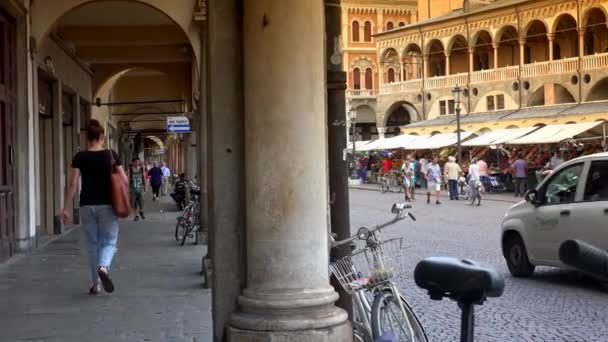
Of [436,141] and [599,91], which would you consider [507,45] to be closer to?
[599,91]

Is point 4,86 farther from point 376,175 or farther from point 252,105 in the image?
point 376,175

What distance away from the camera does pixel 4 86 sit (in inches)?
477

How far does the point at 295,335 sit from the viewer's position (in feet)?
15.6

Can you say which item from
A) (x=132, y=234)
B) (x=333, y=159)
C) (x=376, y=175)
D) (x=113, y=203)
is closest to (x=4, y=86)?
(x=113, y=203)

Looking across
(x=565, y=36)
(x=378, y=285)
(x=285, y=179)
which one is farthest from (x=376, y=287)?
(x=565, y=36)

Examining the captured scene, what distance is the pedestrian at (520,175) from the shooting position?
31.4 metres

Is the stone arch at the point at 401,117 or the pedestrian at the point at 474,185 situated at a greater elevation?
the stone arch at the point at 401,117

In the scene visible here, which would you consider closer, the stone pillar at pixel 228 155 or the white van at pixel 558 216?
the stone pillar at pixel 228 155

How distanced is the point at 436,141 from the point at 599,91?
32.4 ft

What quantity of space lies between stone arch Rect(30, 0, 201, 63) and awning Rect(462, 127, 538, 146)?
24.7 m

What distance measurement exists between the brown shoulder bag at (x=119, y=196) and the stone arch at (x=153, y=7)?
5.39m

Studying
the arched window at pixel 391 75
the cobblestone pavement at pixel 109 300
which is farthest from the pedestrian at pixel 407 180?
the arched window at pixel 391 75

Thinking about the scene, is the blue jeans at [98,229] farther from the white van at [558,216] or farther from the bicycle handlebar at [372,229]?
the white van at [558,216]

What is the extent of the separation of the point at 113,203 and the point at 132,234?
8.74m
